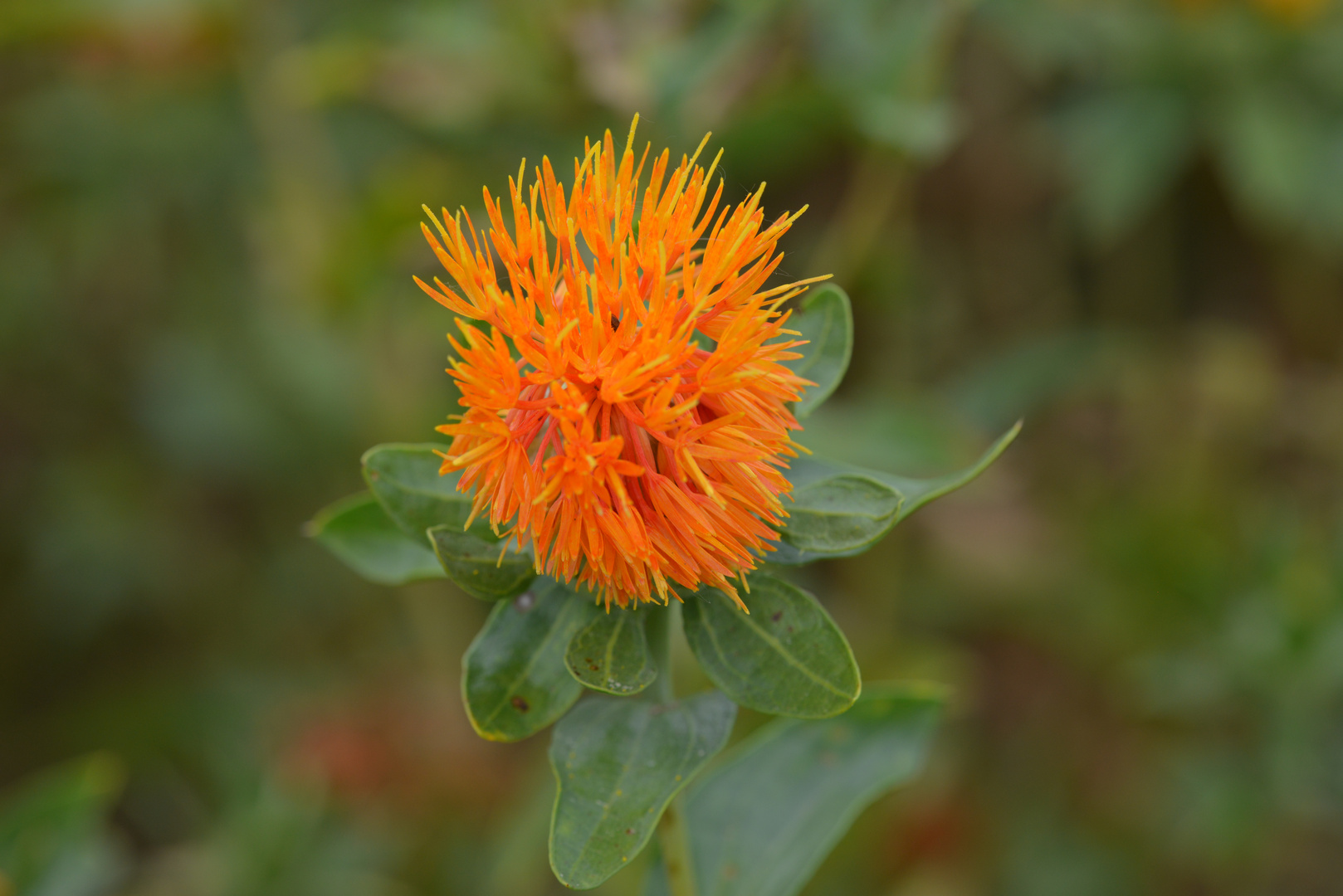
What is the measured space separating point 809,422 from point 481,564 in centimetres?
118

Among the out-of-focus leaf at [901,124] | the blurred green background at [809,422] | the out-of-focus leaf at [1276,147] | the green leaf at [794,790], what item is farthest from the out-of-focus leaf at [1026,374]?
the green leaf at [794,790]

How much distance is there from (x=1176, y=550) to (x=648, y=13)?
162 centimetres

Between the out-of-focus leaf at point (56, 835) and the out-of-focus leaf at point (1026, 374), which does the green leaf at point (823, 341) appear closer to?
the out-of-focus leaf at point (56, 835)

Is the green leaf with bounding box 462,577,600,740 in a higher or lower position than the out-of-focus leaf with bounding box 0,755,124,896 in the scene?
higher

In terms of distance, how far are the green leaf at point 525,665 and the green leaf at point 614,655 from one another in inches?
1.1

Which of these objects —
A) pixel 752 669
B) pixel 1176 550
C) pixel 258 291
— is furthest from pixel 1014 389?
pixel 258 291

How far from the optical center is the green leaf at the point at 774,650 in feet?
3.04

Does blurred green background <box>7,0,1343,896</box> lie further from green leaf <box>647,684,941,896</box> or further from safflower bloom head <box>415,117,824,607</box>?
safflower bloom head <box>415,117,824,607</box>

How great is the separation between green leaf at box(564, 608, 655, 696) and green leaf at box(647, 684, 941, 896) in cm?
40

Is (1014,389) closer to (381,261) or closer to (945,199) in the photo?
(945,199)

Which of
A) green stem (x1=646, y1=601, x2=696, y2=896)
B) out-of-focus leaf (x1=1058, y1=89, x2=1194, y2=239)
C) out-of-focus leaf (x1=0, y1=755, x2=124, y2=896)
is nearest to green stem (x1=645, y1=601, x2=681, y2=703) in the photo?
green stem (x1=646, y1=601, x2=696, y2=896)

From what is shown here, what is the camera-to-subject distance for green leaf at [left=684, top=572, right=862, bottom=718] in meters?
0.93

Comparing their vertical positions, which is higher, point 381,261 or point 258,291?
point 381,261

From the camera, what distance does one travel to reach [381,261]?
2.25 metres
